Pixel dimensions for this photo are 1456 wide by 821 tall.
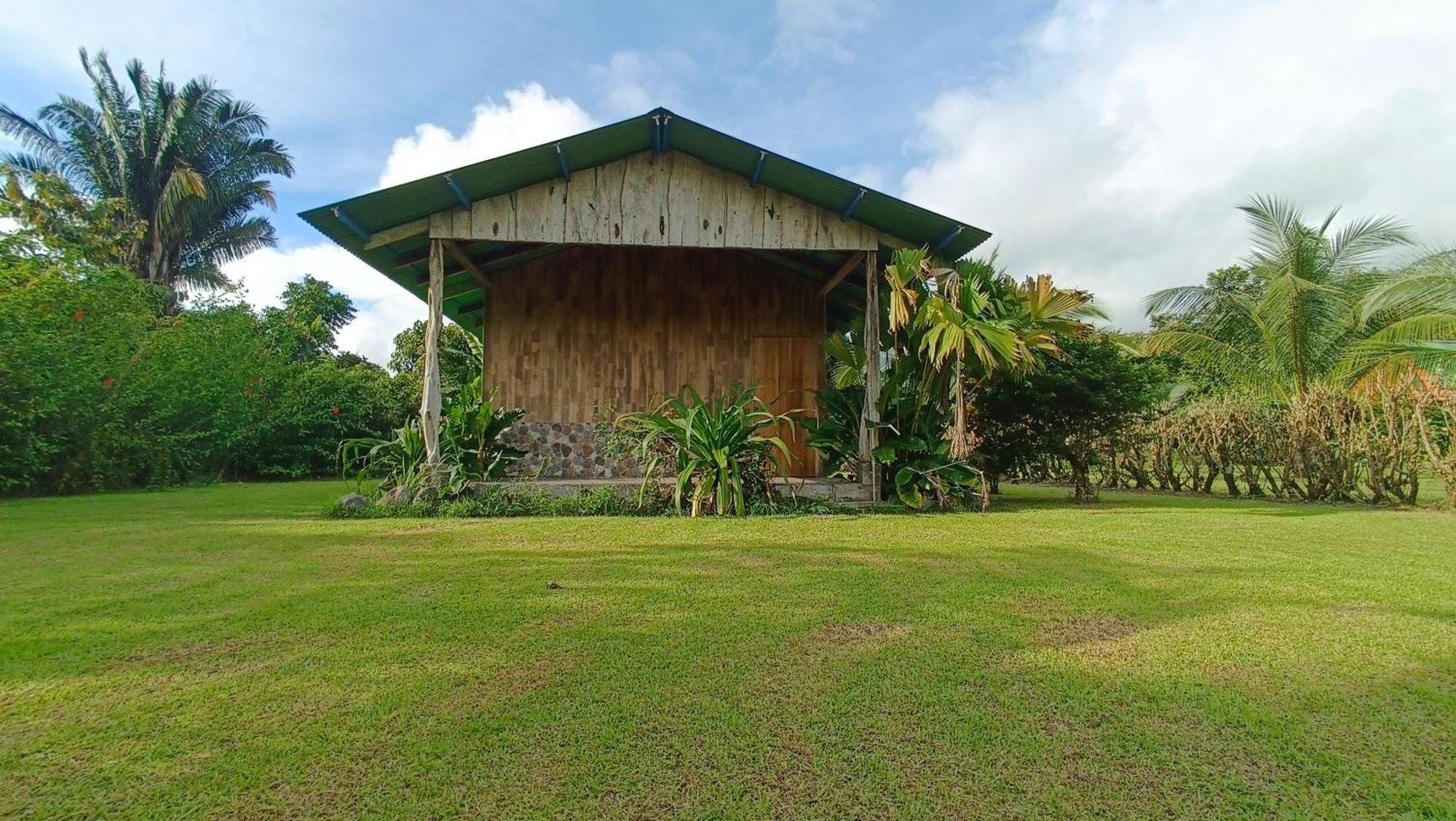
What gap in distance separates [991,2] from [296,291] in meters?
24.7

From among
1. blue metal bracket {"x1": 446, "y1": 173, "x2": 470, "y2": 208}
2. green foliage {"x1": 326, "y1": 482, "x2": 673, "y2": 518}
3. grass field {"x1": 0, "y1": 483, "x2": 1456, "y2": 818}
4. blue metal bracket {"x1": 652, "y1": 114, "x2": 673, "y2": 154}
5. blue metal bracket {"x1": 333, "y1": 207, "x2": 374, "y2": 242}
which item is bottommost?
grass field {"x1": 0, "y1": 483, "x2": 1456, "y2": 818}

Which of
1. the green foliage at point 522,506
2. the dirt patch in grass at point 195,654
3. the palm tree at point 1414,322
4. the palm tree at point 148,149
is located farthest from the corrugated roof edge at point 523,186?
the palm tree at point 148,149

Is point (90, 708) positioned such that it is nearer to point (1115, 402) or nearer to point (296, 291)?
point (1115, 402)

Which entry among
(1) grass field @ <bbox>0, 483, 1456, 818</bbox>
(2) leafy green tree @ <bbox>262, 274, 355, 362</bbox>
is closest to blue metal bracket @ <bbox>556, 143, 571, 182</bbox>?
(1) grass field @ <bbox>0, 483, 1456, 818</bbox>

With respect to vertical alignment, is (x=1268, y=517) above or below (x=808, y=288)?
below

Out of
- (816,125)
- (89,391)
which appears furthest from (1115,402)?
(89,391)

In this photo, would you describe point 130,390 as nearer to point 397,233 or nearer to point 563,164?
point 397,233

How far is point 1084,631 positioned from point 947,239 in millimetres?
5557

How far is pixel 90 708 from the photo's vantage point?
1.98 m

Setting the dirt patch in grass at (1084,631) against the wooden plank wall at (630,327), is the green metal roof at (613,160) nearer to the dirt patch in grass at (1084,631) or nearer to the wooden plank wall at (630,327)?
the wooden plank wall at (630,327)

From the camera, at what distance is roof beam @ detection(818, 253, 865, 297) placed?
7.76m

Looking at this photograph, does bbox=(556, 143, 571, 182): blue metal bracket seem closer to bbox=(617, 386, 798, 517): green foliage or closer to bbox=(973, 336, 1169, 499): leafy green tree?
bbox=(617, 386, 798, 517): green foliage

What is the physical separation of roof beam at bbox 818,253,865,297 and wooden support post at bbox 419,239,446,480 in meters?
4.49

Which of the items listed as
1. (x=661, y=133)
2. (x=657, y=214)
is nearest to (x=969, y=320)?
(x=657, y=214)
